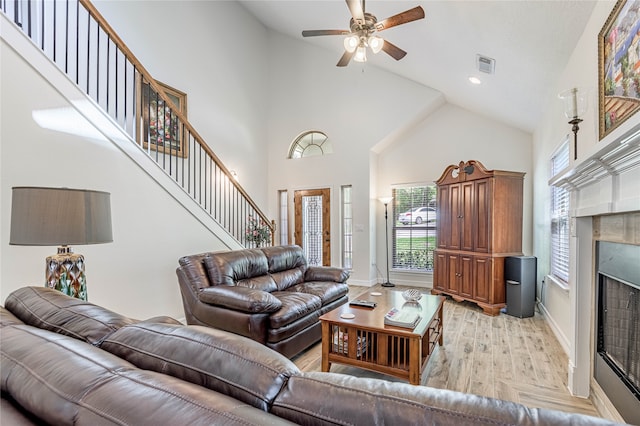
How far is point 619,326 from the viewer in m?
1.90

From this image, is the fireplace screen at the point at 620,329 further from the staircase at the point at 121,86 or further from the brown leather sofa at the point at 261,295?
the staircase at the point at 121,86

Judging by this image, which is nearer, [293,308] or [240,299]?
[240,299]

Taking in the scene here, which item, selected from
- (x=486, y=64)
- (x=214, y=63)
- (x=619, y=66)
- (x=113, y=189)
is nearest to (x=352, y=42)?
(x=486, y=64)

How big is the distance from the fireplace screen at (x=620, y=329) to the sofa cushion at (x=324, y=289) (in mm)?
2236

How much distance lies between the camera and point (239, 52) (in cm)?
655

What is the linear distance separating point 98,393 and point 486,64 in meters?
4.17

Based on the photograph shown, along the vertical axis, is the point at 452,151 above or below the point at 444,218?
above

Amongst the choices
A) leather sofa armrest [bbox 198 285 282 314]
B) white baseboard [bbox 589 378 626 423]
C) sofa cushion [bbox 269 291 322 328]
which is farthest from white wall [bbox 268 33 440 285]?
white baseboard [bbox 589 378 626 423]

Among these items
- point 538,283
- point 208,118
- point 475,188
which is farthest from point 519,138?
point 208,118

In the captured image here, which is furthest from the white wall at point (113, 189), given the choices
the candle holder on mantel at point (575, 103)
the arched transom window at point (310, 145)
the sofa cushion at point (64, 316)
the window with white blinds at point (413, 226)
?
the candle holder on mantel at point (575, 103)

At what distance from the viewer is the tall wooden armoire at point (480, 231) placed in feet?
14.0

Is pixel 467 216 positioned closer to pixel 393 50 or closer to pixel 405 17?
pixel 393 50

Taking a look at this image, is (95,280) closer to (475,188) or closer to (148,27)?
(148,27)

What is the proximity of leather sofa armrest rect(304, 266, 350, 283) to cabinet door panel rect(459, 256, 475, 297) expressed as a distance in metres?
1.84
